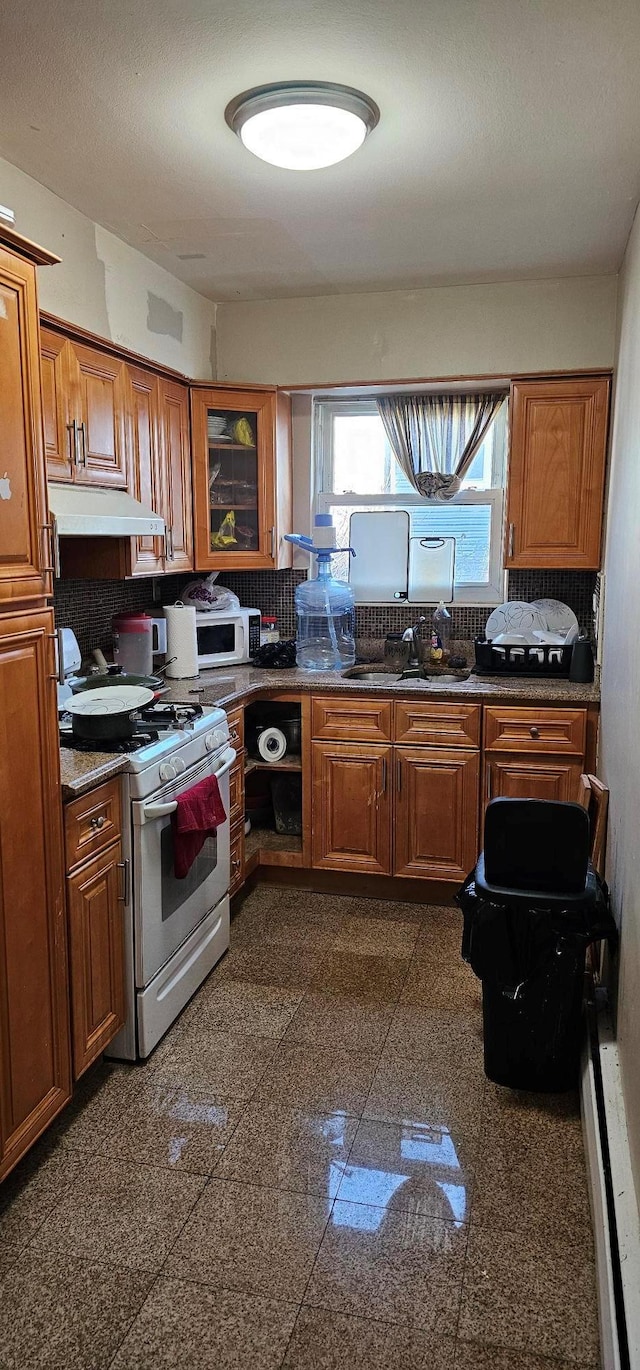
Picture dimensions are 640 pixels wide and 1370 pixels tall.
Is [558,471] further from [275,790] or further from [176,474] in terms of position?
[275,790]

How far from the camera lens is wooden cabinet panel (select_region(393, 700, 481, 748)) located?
3.57m

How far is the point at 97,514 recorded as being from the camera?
9.37 ft

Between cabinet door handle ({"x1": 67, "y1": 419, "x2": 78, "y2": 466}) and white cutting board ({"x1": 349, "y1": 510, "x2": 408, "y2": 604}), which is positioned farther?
white cutting board ({"x1": 349, "y1": 510, "x2": 408, "y2": 604})

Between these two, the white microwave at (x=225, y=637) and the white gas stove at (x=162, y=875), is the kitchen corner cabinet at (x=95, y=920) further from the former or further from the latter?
the white microwave at (x=225, y=637)

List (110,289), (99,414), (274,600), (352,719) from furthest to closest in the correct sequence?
(274,600)
(352,719)
(110,289)
(99,414)

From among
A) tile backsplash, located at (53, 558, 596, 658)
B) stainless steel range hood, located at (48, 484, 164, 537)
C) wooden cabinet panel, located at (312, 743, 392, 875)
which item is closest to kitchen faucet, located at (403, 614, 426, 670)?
tile backsplash, located at (53, 558, 596, 658)

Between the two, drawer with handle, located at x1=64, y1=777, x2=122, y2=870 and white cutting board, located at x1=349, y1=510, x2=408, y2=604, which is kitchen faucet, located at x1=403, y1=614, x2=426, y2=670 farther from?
drawer with handle, located at x1=64, y1=777, x2=122, y2=870

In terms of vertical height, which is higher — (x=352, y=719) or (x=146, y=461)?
(x=146, y=461)

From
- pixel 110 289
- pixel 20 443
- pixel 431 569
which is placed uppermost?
pixel 110 289

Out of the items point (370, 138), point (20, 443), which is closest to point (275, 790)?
point (20, 443)

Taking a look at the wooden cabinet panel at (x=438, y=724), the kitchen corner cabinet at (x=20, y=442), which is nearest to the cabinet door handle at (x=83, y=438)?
the kitchen corner cabinet at (x=20, y=442)

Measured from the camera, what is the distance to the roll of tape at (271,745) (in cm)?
388

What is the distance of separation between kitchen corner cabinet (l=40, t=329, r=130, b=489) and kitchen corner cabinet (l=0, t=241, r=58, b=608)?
814mm

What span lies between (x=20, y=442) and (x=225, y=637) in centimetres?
220
